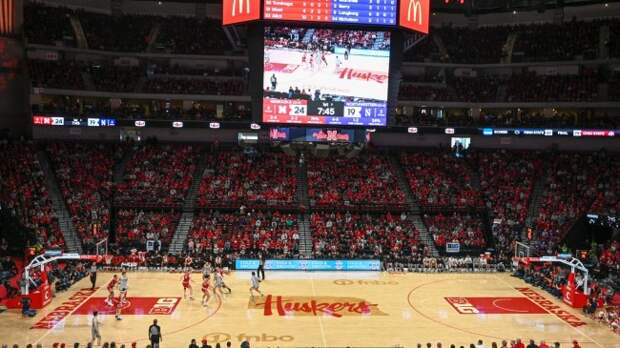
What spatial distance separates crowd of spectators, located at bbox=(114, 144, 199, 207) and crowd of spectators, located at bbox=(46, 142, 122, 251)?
1.19 metres

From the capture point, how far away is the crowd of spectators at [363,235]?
36.6 m

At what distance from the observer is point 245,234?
3741 cm

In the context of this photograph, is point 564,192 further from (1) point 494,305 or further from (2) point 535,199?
(1) point 494,305

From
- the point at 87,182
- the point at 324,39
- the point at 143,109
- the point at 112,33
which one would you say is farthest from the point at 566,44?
the point at 87,182

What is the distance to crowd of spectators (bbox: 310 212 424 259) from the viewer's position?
36594mm

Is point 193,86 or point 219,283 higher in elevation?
point 193,86

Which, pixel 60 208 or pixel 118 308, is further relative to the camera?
pixel 60 208

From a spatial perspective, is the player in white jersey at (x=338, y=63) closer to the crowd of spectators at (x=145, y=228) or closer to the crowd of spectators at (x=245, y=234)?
the crowd of spectators at (x=245, y=234)

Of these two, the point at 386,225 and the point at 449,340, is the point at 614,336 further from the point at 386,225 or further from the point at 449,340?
the point at 386,225

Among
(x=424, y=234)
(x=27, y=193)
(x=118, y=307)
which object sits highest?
(x=27, y=193)

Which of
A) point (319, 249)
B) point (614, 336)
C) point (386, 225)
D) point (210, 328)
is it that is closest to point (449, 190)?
point (386, 225)

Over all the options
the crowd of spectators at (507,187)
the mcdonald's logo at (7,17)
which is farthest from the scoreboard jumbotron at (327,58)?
the mcdonald's logo at (7,17)

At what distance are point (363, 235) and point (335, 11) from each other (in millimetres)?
14771

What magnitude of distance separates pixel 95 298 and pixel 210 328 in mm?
7606
